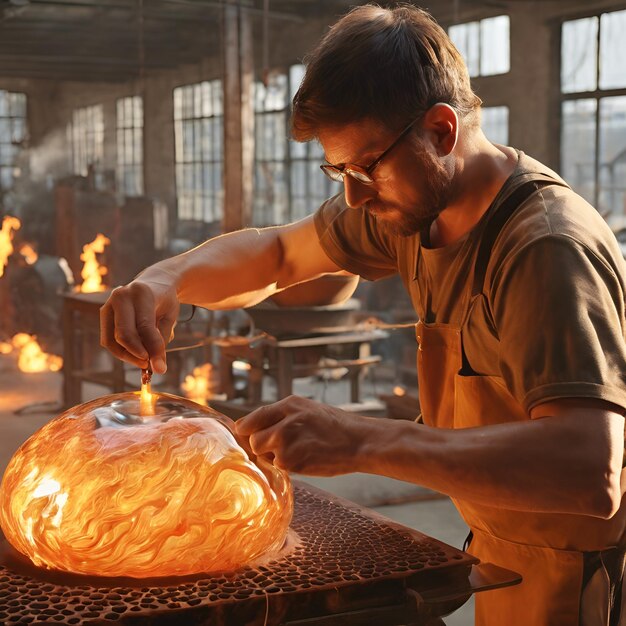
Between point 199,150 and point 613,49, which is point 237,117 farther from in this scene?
point 613,49

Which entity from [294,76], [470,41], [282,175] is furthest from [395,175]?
[282,175]

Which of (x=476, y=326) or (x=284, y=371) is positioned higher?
(x=476, y=326)

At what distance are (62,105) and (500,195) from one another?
6708mm

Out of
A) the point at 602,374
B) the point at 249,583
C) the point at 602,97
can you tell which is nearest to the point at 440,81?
the point at 602,374

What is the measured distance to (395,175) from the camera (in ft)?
6.88

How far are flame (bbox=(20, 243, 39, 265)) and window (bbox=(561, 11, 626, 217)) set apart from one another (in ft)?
15.7

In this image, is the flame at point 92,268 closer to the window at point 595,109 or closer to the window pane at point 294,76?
the window pane at point 294,76

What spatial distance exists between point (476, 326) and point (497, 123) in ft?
23.5

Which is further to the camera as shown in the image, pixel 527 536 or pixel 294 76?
pixel 294 76

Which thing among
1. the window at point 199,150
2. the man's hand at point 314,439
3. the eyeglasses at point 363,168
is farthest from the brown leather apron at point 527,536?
the window at point 199,150

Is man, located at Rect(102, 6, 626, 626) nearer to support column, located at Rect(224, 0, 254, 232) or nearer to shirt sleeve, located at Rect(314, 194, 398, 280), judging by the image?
shirt sleeve, located at Rect(314, 194, 398, 280)

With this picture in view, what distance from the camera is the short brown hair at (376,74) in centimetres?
199

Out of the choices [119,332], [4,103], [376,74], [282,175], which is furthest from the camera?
[282,175]

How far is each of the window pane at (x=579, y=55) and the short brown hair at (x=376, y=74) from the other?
648 centimetres
